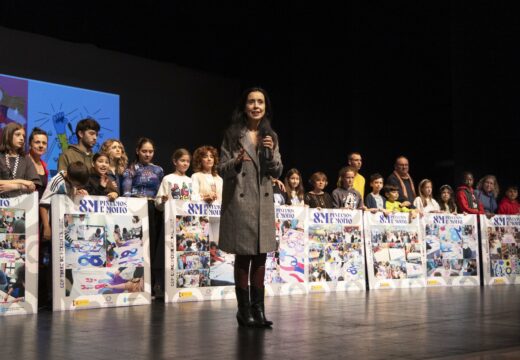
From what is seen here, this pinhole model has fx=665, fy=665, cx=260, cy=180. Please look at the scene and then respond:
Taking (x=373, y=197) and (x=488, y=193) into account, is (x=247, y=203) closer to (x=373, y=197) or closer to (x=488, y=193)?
(x=373, y=197)

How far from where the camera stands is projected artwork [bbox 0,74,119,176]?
25.9 feet

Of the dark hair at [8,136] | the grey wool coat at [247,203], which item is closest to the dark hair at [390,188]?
the grey wool coat at [247,203]

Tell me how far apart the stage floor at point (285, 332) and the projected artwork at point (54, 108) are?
13.1 feet

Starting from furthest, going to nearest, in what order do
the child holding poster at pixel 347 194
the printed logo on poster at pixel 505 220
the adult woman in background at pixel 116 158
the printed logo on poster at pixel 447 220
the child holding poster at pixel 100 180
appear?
the printed logo on poster at pixel 505 220 → the printed logo on poster at pixel 447 220 → the child holding poster at pixel 347 194 → the adult woman in background at pixel 116 158 → the child holding poster at pixel 100 180

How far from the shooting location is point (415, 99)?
9.95 metres

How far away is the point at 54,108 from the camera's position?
8344 millimetres

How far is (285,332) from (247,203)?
776mm

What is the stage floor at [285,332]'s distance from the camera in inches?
108

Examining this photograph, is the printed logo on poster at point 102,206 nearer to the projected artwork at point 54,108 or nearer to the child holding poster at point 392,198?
the child holding poster at point 392,198

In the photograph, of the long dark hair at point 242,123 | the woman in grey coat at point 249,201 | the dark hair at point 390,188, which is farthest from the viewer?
the dark hair at point 390,188

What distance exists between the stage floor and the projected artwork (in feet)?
13.1

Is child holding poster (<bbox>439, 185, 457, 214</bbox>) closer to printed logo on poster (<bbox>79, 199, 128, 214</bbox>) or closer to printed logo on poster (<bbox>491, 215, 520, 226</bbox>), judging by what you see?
printed logo on poster (<bbox>491, 215, 520, 226</bbox>)

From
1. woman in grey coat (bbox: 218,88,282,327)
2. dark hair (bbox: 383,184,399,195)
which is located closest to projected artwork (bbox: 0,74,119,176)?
dark hair (bbox: 383,184,399,195)

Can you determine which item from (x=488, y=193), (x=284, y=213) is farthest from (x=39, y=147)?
(x=488, y=193)
